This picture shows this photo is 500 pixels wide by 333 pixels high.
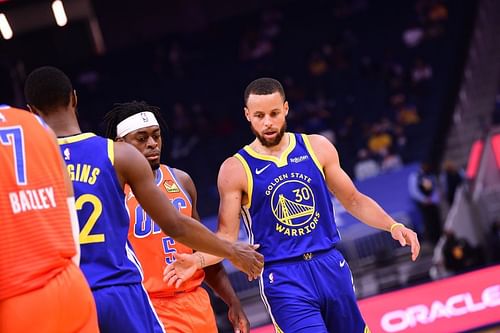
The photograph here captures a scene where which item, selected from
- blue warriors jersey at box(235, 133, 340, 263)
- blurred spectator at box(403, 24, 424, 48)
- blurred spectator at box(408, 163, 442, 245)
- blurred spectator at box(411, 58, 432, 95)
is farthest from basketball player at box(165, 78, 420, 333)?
blurred spectator at box(403, 24, 424, 48)

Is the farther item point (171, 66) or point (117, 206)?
point (171, 66)

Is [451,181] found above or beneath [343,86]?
beneath

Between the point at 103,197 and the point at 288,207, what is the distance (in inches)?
69.1

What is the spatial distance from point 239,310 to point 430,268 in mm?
8326

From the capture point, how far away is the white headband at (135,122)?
5.77 metres

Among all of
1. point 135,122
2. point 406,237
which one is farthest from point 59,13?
point 406,237

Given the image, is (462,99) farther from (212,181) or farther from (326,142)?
(326,142)

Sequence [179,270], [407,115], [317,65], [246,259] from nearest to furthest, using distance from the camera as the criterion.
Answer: [246,259], [179,270], [407,115], [317,65]

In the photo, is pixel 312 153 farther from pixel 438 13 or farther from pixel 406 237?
pixel 438 13

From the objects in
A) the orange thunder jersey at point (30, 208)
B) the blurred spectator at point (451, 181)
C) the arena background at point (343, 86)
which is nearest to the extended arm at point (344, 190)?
the orange thunder jersey at point (30, 208)

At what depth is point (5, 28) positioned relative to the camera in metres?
14.8

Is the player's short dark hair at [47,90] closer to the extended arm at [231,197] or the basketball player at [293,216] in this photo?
the basketball player at [293,216]

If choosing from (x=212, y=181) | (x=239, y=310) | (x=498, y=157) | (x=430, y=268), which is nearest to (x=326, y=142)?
(x=239, y=310)

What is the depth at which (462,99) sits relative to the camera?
18.4m
